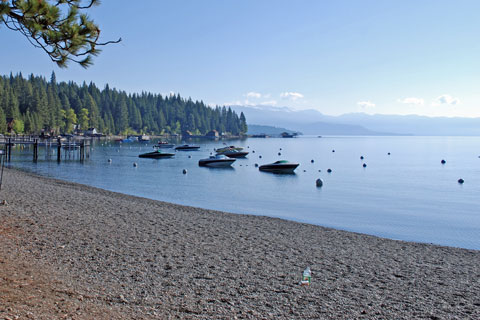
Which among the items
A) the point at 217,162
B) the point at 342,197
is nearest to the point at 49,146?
the point at 217,162

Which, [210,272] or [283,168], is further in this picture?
[283,168]

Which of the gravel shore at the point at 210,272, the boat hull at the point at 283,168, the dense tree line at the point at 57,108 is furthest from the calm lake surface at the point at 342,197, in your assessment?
the dense tree line at the point at 57,108

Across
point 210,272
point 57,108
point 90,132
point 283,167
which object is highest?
point 57,108

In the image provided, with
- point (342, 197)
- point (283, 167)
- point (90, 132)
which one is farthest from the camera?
point (90, 132)

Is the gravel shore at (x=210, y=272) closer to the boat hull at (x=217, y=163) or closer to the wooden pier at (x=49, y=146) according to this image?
the boat hull at (x=217, y=163)

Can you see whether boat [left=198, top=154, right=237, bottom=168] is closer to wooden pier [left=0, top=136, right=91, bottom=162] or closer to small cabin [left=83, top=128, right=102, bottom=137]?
wooden pier [left=0, top=136, right=91, bottom=162]

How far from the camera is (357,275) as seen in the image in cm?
1130

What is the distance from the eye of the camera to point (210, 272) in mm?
10617

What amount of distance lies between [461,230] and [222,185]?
83.0 feet

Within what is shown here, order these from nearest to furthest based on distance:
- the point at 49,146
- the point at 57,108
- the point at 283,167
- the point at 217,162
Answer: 1. the point at 283,167
2. the point at 217,162
3. the point at 49,146
4. the point at 57,108

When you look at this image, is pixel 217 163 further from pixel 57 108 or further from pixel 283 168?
pixel 57 108

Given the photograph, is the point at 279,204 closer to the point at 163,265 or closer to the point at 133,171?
the point at 163,265

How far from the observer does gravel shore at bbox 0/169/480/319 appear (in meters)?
7.93

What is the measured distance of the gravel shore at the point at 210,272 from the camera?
7930mm
